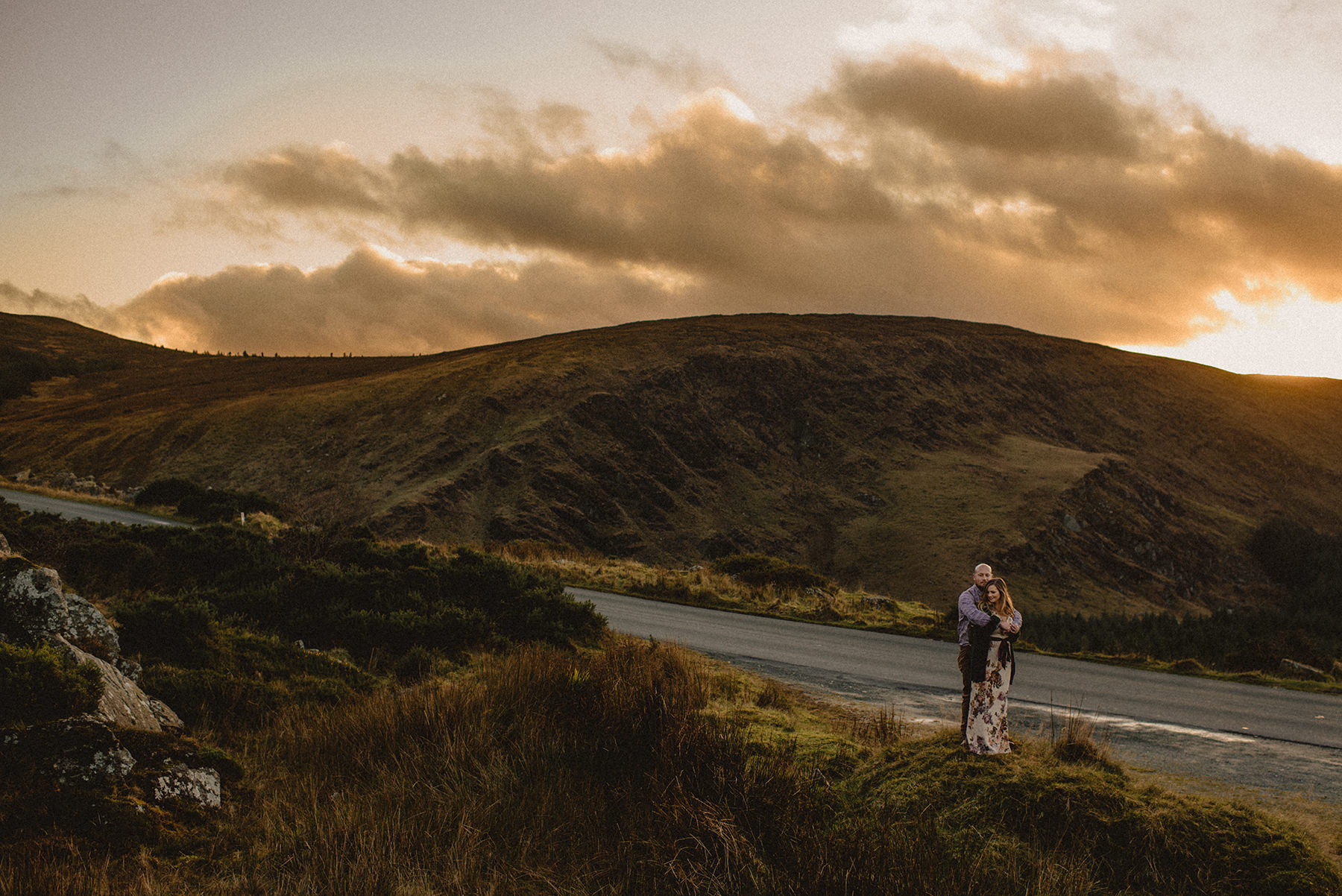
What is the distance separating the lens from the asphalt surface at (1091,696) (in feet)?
28.9

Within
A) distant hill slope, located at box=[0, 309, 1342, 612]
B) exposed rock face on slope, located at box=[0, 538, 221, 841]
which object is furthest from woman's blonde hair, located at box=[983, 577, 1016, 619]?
distant hill slope, located at box=[0, 309, 1342, 612]

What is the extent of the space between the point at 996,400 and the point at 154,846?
283ft

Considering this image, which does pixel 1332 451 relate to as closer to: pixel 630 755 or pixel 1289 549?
pixel 1289 549

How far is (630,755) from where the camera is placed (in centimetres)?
625

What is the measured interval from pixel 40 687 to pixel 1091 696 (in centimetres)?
1348

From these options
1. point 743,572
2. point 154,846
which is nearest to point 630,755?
point 154,846

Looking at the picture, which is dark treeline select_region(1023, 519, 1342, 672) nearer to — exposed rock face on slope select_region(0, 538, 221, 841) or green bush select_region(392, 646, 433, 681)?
green bush select_region(392, 646, 433, 681)

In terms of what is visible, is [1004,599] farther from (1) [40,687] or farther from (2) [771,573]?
(2) [771,573]

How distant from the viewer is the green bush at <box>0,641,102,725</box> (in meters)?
5.25

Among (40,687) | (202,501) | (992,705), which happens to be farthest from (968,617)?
(202,501)

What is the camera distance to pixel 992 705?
19.1 feet

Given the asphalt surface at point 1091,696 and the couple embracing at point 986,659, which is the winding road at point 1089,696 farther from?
the couple embracing at point 986,659

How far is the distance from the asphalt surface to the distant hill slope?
3378cm

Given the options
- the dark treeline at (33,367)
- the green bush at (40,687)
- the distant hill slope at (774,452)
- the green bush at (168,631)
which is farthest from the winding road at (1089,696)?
the dark treeline at (33,367)
